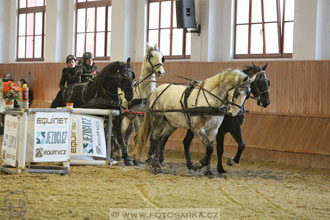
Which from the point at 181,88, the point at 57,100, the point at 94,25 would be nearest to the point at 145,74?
the point at 181,88

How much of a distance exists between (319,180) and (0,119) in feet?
35.0

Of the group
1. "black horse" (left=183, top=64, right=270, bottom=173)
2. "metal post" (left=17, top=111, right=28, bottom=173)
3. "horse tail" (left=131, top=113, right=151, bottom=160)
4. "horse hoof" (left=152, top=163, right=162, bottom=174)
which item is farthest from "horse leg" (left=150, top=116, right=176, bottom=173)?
"metal post" (left=17, top=111, right=28, bottom=173)

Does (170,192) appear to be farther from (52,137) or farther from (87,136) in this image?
(87,136)

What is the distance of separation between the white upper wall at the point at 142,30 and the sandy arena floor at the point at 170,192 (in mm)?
3223

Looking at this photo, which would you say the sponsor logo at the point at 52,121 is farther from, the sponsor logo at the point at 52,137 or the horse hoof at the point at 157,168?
the horse hoof at the point at 157,168

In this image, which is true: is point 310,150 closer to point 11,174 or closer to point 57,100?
point 57,100

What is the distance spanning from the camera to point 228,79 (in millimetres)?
8758

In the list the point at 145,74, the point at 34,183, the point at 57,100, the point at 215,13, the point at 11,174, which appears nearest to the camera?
the point at 34,183

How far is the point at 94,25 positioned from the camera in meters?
17.4

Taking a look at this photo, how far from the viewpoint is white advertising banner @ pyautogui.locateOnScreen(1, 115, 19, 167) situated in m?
8.17

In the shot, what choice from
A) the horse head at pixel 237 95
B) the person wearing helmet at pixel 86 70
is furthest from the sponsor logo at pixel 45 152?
the person wearing helmet at pixel 86 70

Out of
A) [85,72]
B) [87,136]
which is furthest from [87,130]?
[85,72]

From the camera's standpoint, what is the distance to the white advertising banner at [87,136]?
8969 millimetres

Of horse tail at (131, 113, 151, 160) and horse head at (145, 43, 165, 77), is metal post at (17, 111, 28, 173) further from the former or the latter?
horse head at (145, 43, 165, 77)
